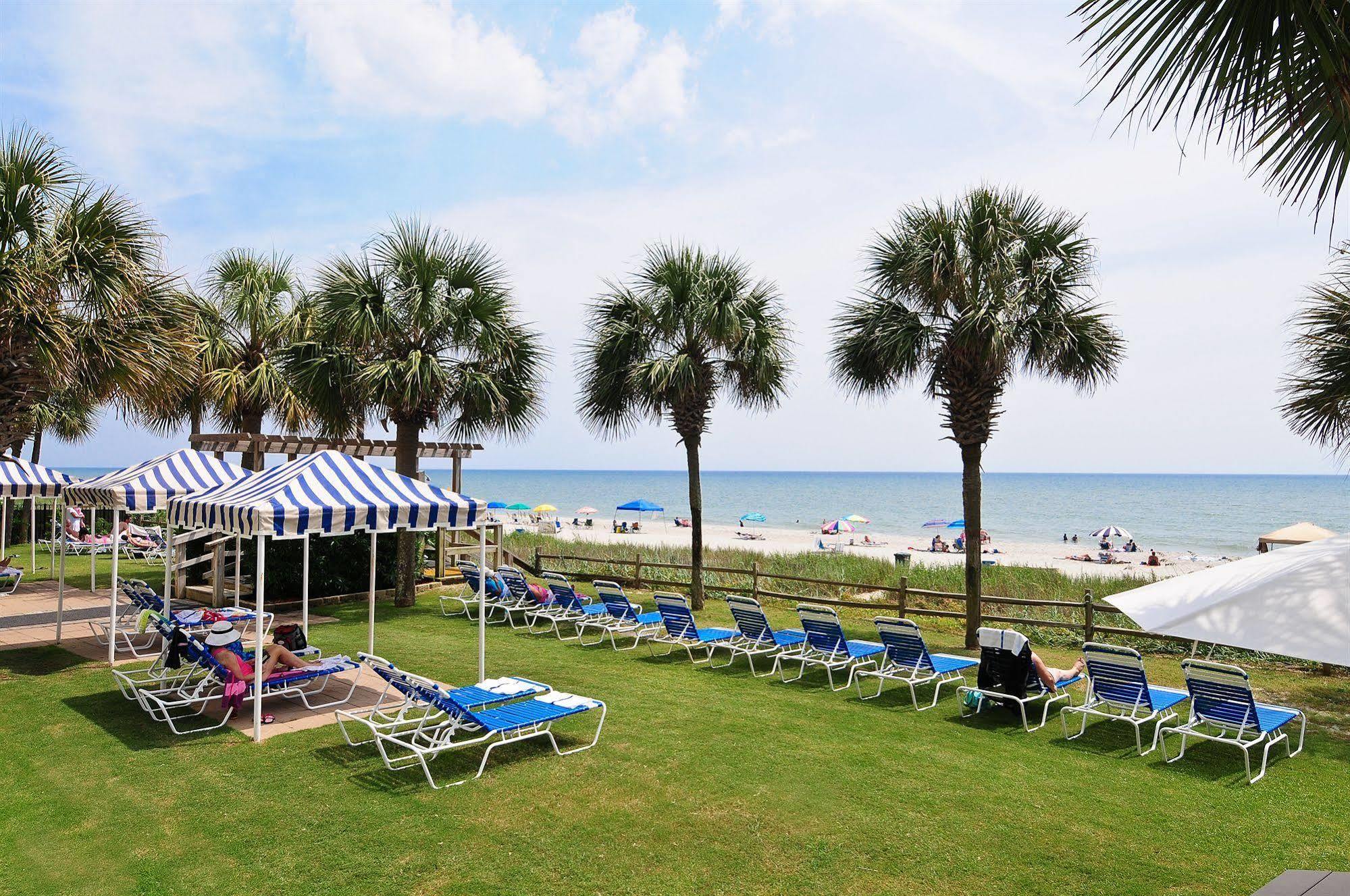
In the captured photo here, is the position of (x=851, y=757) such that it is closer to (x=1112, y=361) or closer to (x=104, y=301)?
(x=1112, y=361)

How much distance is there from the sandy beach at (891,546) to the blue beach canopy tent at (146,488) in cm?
2576

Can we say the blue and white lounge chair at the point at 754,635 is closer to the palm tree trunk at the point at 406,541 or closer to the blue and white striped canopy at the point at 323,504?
the blue and white striped canopy at the point at 323,504

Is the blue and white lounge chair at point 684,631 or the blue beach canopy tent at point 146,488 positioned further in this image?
the blue and white lounge chair at point 684,631

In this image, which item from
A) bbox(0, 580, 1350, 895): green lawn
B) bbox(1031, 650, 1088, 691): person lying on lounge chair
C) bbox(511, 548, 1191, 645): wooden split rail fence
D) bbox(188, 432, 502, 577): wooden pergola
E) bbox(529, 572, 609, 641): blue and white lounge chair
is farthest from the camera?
bbox(188, 432, 502, 577): wooden pergola

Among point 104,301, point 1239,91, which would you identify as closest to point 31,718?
point 104,301

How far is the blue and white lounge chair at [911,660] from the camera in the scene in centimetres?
961

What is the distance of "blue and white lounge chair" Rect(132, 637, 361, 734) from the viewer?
809 centimetres

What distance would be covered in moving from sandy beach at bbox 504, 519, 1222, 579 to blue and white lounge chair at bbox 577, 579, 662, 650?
21289 mm

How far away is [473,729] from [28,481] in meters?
10.8

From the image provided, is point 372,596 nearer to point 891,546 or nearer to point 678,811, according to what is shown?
point 678,811

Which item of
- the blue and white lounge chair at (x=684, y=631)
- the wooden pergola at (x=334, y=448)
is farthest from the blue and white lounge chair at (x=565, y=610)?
the wooden pergola at (x=334, y=448)

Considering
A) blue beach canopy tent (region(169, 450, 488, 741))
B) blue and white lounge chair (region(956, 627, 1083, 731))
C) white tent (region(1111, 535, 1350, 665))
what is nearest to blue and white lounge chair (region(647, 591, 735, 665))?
blue beach canopy tent (region(169, 450, 488, 741))

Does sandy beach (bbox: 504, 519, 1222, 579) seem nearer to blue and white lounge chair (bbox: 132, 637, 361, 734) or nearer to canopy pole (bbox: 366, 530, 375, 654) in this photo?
canopy pole (bbox: 366, 530, 375, 654)

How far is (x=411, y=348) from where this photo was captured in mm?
16078
